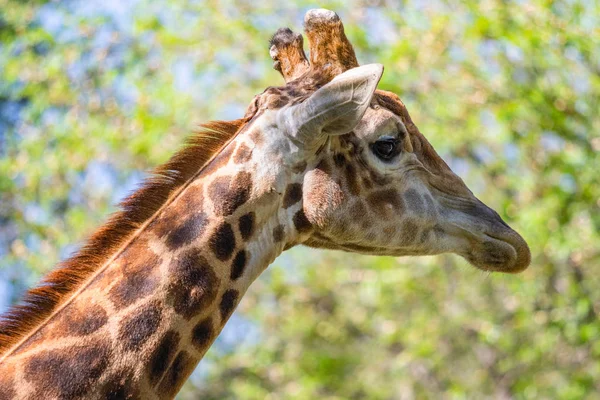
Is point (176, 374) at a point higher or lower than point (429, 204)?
lower

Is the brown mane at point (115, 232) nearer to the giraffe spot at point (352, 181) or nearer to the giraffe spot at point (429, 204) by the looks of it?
the giraffe spot at point (352, 181)

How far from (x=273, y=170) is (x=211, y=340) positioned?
2.89 feet

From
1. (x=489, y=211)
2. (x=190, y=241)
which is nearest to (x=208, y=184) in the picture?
(x=190, y=241)

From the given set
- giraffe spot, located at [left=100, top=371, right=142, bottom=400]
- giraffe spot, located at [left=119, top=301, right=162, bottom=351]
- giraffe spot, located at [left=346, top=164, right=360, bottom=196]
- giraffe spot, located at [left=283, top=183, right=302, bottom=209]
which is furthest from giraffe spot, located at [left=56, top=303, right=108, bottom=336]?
giraffe spot, located at [left=346, top=164, right=360, bottom=196]

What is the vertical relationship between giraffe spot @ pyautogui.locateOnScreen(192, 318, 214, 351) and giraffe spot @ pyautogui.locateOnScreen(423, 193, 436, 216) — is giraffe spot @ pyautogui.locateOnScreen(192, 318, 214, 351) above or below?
below

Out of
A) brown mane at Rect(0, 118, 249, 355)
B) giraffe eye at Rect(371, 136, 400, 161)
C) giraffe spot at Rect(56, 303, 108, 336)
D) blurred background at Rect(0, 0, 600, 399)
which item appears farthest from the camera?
blurred background at Rect(0, 0, 600, 399)

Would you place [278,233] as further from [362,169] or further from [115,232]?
[115,232]

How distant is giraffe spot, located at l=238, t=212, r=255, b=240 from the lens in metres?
4.55

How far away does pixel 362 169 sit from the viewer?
16.4ft

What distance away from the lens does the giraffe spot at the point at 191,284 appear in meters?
4.27

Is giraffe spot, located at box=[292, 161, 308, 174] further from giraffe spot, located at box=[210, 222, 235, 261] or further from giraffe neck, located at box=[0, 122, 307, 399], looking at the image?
giraffe spot, located at box=[210, 222, 235, 261]

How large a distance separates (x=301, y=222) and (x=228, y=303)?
23.1 inches

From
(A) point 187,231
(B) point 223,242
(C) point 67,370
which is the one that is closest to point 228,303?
(B) point 223,242

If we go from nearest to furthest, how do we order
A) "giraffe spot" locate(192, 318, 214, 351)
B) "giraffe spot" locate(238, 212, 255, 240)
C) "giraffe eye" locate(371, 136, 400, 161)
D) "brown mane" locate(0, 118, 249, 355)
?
1. "brown mane" locate(0, 118, 249, 355)
2. "giraffe spot" locate(192, 318, 214, 351)
3. "giraffe spot" locate(238, 212, 255, 240)
4. "giraffe eye" locate(371, 136, 400, 161)
